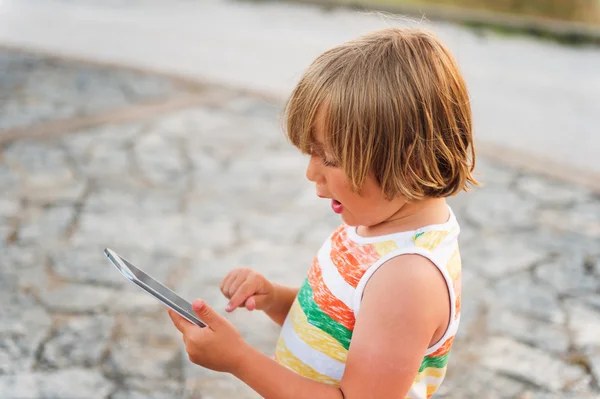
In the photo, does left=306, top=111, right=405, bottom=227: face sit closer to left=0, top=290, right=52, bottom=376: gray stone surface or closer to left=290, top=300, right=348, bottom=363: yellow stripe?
left=290, top=300, right=348, bottom=363: yellow stripe

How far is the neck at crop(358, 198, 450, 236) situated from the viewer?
1372 millimetres

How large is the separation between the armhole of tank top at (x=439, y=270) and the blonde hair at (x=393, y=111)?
10 cm

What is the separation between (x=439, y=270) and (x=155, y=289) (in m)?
0.50

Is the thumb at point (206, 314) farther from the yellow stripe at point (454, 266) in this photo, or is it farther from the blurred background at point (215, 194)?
the blurred background at point (215, 194)

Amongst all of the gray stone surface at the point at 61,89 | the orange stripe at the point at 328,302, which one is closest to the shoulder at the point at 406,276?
the orange stripe at the point at 328,302

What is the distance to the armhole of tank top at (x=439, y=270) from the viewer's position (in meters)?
1.30

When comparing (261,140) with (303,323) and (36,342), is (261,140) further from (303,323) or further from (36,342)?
(303,323)

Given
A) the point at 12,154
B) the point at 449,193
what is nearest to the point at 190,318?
the point at 449,193

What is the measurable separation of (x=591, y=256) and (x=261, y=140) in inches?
72.0

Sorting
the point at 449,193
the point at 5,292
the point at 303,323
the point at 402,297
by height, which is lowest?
the point at 5,292

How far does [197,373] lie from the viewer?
2309 millimetres

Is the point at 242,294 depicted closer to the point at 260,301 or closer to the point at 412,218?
the point at 260,301

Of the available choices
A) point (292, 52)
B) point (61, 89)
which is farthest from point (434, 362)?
point (292, 52)

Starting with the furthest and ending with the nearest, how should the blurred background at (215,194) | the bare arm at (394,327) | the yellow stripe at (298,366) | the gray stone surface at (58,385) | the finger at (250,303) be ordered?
A: the blurred background at (215,194) < the gray stone surface at (58,385) < the finger at (250,303) < the yellow stripe at (298,366) < the bare arm at (394,327)
